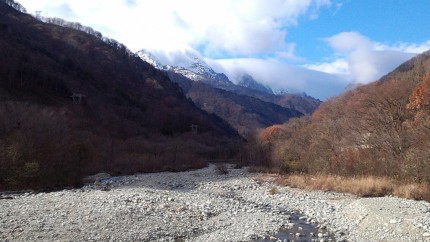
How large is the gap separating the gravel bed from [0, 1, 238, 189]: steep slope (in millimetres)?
10081

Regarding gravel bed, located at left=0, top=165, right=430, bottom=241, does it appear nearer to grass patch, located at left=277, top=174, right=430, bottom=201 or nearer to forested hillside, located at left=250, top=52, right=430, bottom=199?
grass patch, located at left=277, top=174, right=430, bottom=201

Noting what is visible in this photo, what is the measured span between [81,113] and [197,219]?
71.5 metres

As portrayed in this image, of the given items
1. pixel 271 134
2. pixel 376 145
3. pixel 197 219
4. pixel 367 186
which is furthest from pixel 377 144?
pixel 271 134

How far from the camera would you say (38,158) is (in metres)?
31.4

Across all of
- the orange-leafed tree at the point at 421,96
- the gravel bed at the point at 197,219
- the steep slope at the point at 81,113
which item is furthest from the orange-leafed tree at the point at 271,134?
the gravel bed at the point at 197,219

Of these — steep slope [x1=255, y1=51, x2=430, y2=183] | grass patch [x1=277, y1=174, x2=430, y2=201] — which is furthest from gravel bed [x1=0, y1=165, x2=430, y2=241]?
steep slope [x1=255, y1=51, x2=430, y2=183]

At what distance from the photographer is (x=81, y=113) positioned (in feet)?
280

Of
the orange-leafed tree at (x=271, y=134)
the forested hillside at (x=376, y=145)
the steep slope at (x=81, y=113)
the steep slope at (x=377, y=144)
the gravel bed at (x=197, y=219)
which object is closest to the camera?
the gravel bed at (x=197, y=219)

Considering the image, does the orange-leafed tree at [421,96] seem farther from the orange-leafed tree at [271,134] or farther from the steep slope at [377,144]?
the orange-leafed tree at [271,134]

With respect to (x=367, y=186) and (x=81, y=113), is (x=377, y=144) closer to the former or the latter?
(x=367, y=186)

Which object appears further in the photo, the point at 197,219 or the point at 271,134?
the point at 271,134

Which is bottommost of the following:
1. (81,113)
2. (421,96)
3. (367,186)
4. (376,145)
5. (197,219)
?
(197,219)

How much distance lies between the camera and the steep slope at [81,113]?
3306 centimetres

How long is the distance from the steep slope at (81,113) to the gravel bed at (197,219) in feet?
33.1
